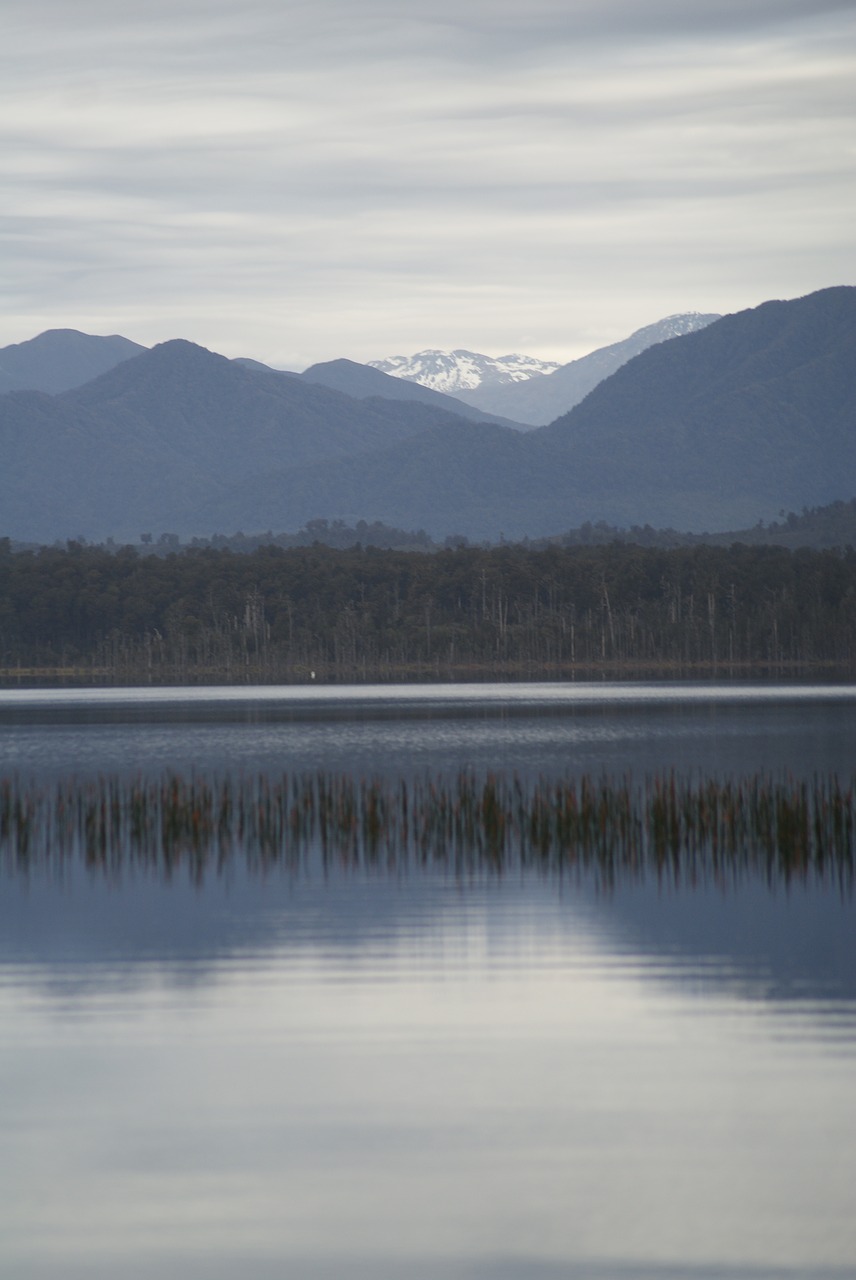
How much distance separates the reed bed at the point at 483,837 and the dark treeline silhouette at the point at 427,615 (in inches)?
4529

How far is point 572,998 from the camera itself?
16.3 m

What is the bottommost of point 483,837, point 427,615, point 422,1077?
point 422,1077

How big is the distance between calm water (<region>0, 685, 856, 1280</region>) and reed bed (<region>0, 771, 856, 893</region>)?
3.83ft

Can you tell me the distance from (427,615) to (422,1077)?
506ft

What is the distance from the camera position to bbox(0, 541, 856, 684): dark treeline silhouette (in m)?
156

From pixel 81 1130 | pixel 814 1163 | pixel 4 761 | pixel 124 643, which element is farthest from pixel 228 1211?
pixel 124 643

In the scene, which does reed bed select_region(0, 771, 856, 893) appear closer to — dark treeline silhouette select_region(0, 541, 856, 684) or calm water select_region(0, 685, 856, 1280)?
calm water select_region(0, 685, 856, 1280)

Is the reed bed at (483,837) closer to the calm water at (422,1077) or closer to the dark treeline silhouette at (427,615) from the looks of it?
the calm water at (422,1077)

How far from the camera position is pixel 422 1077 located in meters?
13.4

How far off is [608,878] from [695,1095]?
1112cm

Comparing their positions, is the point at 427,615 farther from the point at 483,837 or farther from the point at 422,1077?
the point at 422,1077

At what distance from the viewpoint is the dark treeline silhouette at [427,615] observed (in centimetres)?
15575

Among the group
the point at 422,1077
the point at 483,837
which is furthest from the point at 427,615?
the point at 422,1077

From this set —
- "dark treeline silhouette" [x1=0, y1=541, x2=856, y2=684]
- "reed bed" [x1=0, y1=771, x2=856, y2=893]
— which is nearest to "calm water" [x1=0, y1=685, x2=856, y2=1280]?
"reed bed" [x1=0, y1=771, x2=856, y2=893]
